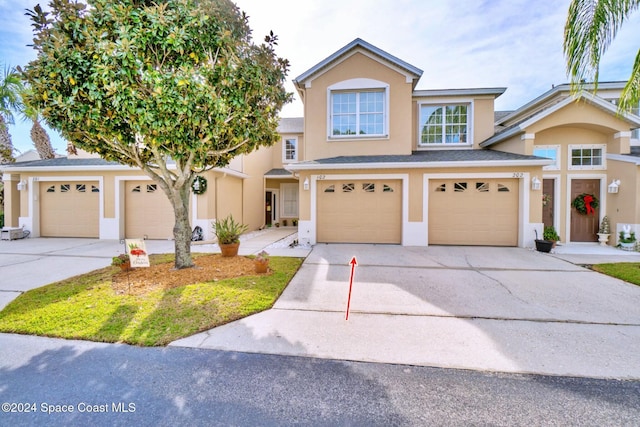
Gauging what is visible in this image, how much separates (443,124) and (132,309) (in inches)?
489

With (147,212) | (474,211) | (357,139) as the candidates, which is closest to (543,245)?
(474,211)

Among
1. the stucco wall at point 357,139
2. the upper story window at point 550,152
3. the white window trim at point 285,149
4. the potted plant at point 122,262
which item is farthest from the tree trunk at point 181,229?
the upper story window at point 550,152

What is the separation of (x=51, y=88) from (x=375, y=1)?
25.3 feet

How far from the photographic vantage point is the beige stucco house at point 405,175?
9398mm

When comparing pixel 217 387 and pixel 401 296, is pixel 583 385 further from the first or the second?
pixel 217 387

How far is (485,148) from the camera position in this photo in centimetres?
1148

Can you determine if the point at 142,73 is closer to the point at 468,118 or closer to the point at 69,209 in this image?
the point at 69,209

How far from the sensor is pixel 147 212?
11094 millimetres

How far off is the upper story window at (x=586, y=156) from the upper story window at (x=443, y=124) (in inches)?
149

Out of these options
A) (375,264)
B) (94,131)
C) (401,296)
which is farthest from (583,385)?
(94,131)

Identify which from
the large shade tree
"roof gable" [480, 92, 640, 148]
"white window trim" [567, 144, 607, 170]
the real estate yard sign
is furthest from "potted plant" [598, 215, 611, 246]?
the real estate yard sign

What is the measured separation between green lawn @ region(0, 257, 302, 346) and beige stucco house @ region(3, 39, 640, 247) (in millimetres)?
5289

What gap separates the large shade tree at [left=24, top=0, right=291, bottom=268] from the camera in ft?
14.2

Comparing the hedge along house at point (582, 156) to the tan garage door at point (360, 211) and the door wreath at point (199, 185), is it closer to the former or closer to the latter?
the tan garage door at point (360, 211)
